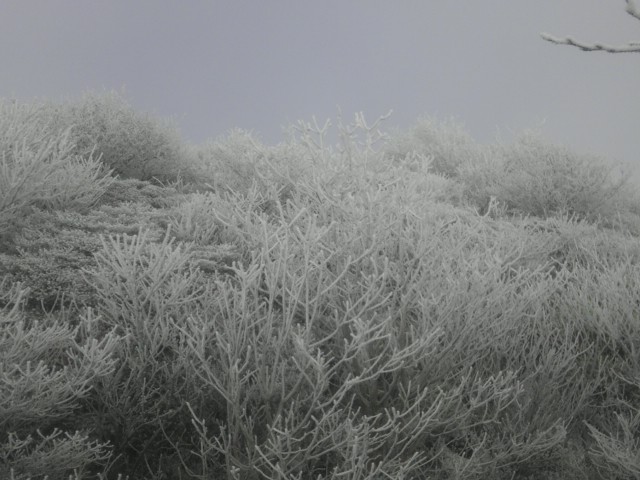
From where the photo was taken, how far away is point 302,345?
8.62ft

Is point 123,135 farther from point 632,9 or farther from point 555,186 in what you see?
point 555,186

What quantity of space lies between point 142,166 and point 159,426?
6014 millimetres

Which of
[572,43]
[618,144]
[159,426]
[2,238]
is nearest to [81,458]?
[159,426]

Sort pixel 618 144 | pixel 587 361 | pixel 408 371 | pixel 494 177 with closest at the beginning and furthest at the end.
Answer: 1. pixel 408 371
2. pixel 587 361
3. pixel 494 177
4. pixel 618 144

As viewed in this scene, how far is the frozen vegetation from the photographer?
9.43ft

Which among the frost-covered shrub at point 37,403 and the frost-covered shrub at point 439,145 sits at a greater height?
the frost-covered shrub at point 37,403

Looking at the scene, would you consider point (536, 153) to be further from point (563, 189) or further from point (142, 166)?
point (142, 166)

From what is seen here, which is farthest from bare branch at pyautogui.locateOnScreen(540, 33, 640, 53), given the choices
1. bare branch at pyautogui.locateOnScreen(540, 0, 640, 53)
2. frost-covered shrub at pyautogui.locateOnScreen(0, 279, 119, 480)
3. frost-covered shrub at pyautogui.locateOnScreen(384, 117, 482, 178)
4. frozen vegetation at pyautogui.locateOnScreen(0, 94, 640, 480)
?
frost-covered shrub at pyautogui.locateOnScreen(384, 117, 482, 178)

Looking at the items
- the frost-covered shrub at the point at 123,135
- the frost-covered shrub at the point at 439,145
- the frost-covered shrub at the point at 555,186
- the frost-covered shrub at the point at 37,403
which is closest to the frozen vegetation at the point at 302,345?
the frost-covered shrub at the point at 37,403

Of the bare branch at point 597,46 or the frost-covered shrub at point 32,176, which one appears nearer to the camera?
the bare branch at point 597,46

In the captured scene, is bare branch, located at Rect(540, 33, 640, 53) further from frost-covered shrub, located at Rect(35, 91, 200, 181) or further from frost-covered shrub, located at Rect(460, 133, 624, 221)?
frost-covered shrub, located at Rect(460, 133, 624, 221)

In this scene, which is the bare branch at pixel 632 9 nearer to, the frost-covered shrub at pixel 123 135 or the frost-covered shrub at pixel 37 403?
the frost-covered shrub at pixel 37 403

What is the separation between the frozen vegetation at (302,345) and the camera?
288 centimetres

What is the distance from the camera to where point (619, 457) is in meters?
3.57
